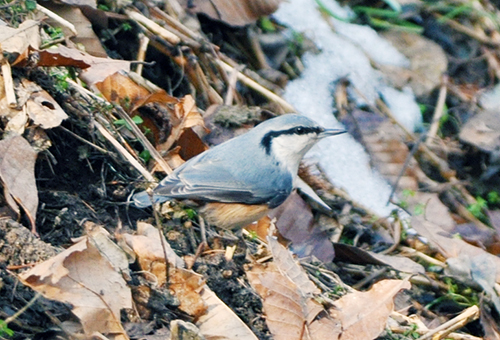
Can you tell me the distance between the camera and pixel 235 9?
5.19m

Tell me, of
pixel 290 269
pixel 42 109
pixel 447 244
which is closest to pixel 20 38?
pixel 42 109

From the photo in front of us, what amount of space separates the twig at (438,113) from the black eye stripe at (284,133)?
71.5 inches

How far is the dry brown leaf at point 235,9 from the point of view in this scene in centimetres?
509

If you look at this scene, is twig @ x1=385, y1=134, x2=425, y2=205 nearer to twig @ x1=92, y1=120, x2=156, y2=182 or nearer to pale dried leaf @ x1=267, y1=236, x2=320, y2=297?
pale dried leaf @ x1=267, y1=236, x2=320, y2=297

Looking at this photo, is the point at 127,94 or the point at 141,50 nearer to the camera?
the point at 127,94

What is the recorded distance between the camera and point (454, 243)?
439 cm

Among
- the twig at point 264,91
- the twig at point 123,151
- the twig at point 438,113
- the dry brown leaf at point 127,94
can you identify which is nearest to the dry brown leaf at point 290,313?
the twig at point 123,151

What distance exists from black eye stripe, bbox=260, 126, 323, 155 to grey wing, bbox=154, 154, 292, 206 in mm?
207

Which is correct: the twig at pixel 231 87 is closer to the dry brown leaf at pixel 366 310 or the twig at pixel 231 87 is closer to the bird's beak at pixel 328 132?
the bird's beak at pixel 328 132

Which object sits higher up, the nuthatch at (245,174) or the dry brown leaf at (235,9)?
the dry brown leaf at (235,9)

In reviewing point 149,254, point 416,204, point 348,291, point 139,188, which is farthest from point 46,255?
point 416,204

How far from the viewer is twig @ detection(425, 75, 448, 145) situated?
5.69m

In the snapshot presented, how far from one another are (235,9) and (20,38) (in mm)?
2072

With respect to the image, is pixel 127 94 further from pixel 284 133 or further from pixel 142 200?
pixel 284 133
